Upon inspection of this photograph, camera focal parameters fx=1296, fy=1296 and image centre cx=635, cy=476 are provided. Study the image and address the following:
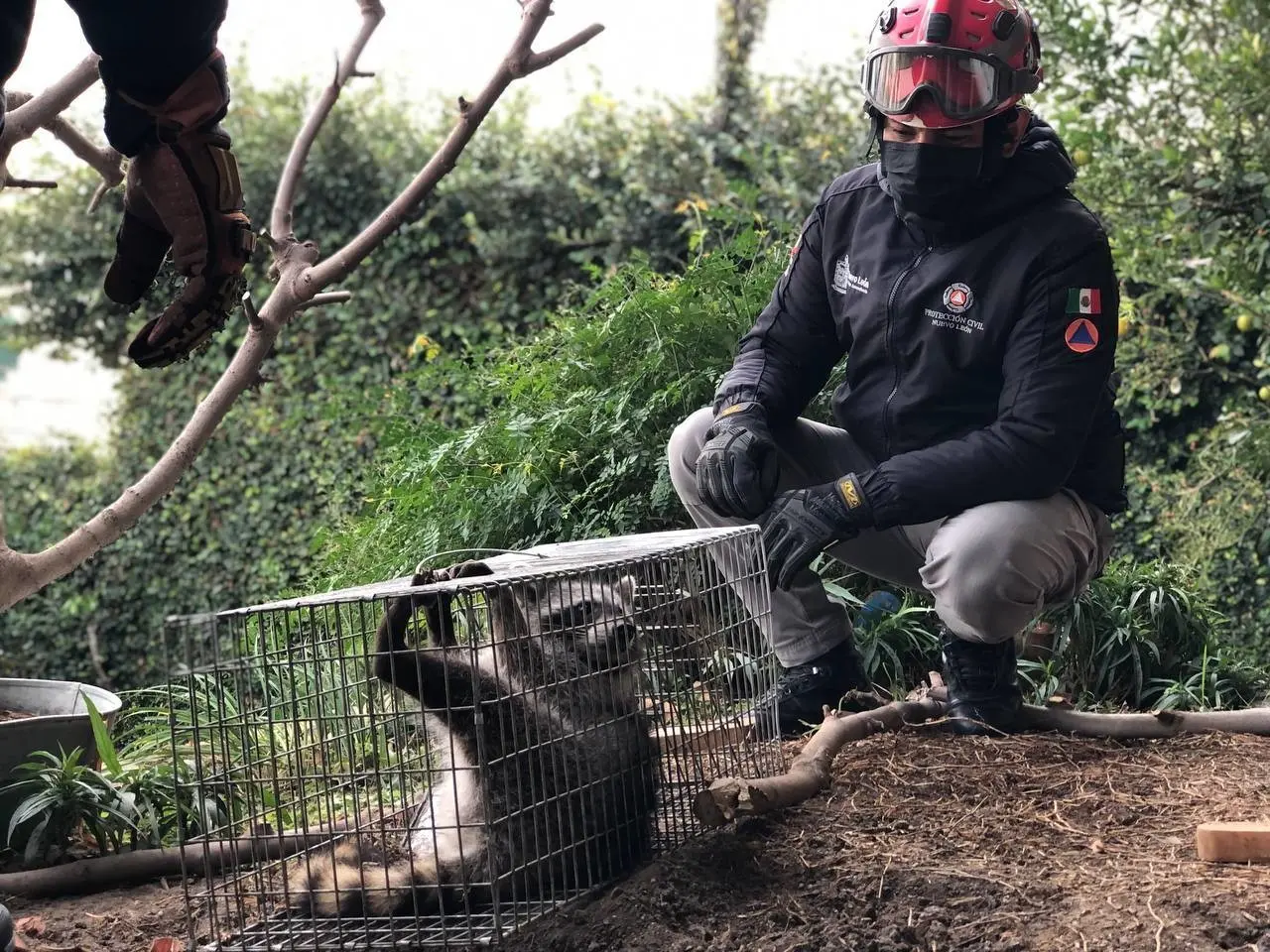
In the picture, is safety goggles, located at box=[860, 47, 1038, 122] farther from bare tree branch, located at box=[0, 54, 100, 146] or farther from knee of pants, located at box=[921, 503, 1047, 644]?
bare tree branch, located at box=[0, 54, 100, 146]

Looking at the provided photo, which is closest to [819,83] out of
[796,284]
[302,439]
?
[302,439]

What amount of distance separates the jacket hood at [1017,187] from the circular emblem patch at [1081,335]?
0.35m

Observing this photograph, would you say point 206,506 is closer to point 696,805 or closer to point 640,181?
point 640,181

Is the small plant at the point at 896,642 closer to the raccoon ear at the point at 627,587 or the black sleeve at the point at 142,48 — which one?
the raccoon ear at the point at 627,587

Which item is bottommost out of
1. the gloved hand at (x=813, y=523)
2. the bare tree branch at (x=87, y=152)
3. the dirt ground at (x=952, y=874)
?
the dirt ground at (x=952, y=874)

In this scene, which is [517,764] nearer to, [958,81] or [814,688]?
[814,688]

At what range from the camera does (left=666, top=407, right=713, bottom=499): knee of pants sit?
12.1ft

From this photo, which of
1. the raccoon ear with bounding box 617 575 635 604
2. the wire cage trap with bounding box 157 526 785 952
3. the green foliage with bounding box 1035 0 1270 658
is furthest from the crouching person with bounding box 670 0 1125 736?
the green foliage with bounding box 1035 0 1270 658

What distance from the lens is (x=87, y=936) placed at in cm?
272

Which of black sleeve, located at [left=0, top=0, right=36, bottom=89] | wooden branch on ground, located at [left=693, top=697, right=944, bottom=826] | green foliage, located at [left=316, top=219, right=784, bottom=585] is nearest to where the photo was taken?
black sleeve, located at [left=0, top=0, right=36, bottom=89]

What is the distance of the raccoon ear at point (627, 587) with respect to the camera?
2.66 m

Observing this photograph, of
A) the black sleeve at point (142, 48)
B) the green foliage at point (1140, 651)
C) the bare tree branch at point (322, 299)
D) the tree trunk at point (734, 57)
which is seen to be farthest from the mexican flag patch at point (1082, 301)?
the tree trunk at point (734, 57)

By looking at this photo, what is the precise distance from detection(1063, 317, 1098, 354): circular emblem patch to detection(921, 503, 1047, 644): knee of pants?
0.42 metres

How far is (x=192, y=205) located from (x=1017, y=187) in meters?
2.13
